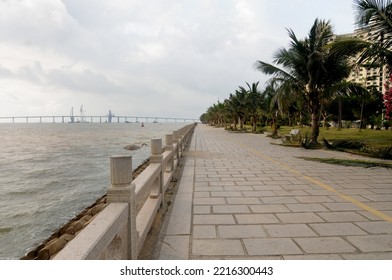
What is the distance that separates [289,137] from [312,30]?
6.41 meters

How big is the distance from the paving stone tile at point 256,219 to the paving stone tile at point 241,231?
206mm

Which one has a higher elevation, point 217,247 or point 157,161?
point 157,161

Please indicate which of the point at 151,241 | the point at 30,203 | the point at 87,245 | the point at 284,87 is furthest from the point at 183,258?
the point at 284,87

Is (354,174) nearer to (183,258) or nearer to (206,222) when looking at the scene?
(206,222)

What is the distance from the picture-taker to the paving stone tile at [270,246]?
10.5 feet

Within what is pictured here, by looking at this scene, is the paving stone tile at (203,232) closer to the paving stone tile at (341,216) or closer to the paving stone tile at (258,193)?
the paving stone tile at (341,216)

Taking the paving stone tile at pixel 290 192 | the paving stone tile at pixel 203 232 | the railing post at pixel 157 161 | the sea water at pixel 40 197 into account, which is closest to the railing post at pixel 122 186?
the paving stone tile at pixel 203 232

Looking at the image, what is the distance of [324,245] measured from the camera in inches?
132

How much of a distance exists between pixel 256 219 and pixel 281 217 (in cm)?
42

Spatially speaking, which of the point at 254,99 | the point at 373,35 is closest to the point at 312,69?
the point at 373,35

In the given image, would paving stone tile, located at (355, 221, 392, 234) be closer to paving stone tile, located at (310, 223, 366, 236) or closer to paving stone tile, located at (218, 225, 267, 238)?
paving stone tile, located at (310, 223, 366, 236)

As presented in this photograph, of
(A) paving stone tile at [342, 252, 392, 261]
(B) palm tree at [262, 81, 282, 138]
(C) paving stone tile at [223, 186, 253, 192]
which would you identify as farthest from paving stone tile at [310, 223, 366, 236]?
(B) palm tree at [262, 81, 282, 138]

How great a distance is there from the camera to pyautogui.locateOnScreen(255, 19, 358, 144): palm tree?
47.4 feet

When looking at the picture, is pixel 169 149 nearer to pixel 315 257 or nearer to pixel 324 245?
pixel 324 245
